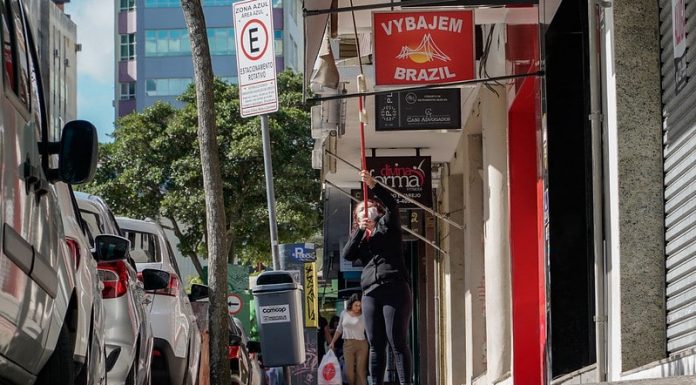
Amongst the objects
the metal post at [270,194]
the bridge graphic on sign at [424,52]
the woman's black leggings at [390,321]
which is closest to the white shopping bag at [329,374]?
the metal post at [270,194]

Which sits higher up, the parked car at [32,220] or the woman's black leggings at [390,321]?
the parked car at [32,220]

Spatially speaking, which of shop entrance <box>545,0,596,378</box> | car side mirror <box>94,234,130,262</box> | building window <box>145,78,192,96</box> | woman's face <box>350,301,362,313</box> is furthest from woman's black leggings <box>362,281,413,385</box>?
building window <box>145,78,192,96</box>

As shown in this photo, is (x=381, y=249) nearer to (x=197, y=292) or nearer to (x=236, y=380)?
(x=197, y=292)

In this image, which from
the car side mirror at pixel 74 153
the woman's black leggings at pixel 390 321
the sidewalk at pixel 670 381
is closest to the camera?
the sidewalk at pixel 670 381

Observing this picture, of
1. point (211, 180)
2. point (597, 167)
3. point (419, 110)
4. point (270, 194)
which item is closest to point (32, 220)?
point (597, 167)

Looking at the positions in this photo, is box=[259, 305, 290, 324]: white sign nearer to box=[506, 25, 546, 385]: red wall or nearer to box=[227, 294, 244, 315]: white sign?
box=[506, 25, 546, 385]: red wall

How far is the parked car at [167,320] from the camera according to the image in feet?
38.8

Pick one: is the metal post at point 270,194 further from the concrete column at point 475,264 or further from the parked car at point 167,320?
the parked car at point 167,320

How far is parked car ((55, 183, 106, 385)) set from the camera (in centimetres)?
701

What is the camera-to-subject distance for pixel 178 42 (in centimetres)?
8094

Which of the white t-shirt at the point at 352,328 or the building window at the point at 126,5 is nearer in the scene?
the white t-shirt at the point at 352,328

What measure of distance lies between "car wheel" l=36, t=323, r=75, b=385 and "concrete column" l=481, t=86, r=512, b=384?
8.93 meters

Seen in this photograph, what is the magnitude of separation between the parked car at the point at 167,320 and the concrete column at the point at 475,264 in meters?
5.39

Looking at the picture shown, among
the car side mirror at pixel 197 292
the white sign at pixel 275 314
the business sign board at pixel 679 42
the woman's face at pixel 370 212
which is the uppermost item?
the business sign board at pixel 679 42
